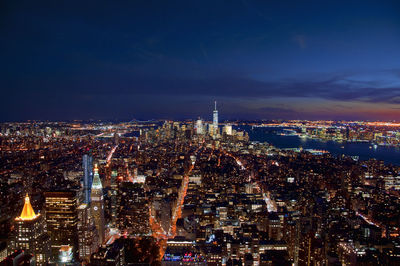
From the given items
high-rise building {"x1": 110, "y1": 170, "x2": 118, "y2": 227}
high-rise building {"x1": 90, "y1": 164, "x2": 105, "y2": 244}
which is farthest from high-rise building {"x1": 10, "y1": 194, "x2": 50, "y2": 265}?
high-rise building {"x1": 110, "y1": 170, "x2": 118, "y2": 227}

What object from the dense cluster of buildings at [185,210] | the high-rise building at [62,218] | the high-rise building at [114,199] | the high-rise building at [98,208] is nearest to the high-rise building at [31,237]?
the dense cluster of buildings at [185,210]

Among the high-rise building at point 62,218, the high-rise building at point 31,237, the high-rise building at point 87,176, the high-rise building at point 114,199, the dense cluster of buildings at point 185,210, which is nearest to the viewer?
the high-rise building at point 31,237

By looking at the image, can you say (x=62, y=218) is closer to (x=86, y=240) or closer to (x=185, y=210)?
(x=86, y=240)

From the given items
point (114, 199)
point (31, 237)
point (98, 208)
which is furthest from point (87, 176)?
point (31, 237)

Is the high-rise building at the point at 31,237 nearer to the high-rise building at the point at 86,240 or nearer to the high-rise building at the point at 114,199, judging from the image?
the high-rise building at the point at 86,240

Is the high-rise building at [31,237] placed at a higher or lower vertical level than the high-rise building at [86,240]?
higher

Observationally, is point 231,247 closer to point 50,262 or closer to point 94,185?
point 50,262
